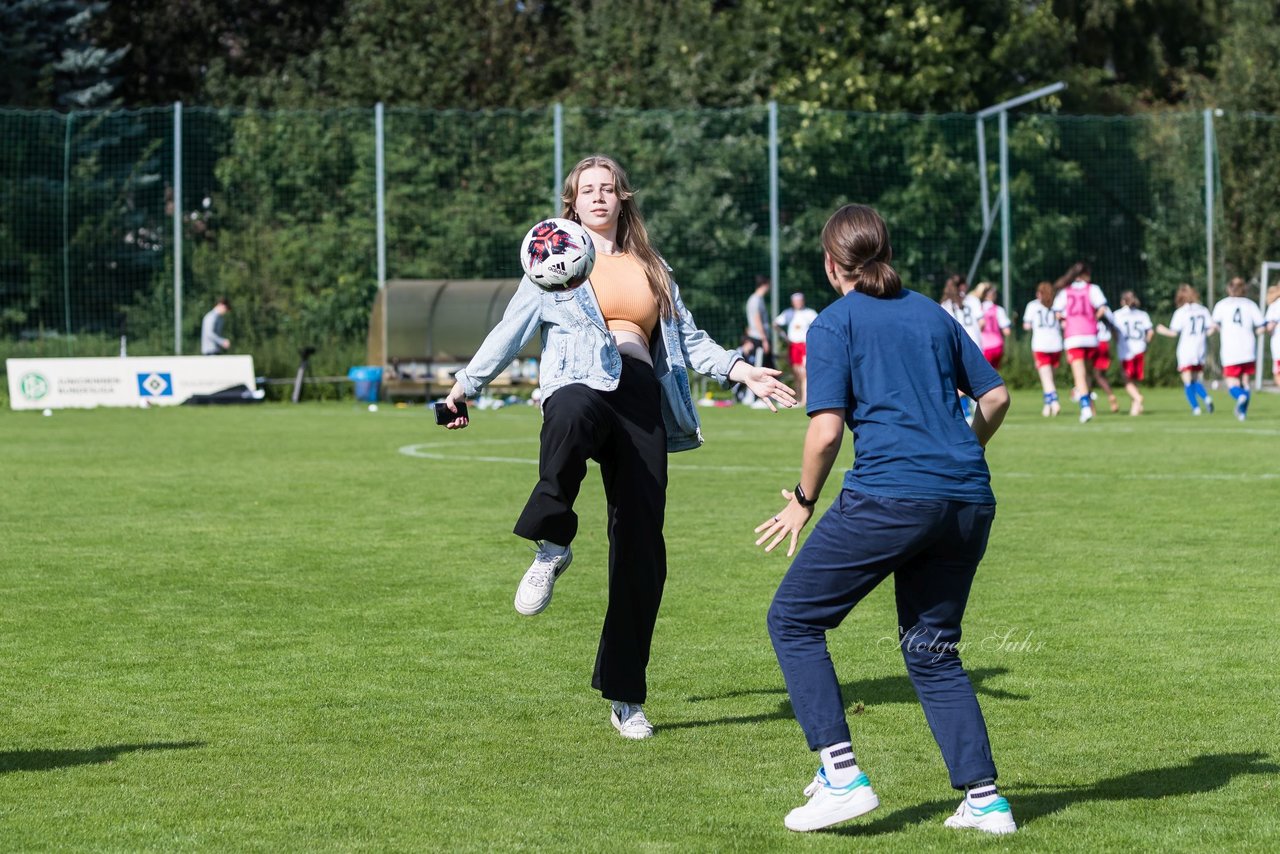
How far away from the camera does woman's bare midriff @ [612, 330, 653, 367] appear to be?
20.2 feet

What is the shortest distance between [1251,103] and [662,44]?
43.2 ft

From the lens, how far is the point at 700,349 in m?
6.31

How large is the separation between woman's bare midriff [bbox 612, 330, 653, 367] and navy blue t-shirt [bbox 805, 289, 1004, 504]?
1339 millimetres

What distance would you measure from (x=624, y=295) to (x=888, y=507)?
1.68 meters

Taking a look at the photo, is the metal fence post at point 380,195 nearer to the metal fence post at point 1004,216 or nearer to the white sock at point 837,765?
Answer: the metal fence post at point 1004,216

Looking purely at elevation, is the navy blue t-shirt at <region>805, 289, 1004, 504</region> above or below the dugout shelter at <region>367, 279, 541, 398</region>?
below

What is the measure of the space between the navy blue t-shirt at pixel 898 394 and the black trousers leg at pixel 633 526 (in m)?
1.31

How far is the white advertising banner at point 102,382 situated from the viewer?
2917 cm

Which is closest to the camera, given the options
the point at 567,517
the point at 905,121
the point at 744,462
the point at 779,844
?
the point at 779,844

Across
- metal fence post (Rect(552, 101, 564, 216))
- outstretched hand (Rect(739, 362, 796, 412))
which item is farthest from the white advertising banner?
outstretched hand (Rect(739, 362, 796, 412))

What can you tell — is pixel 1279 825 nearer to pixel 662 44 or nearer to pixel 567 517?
pixel 567 517

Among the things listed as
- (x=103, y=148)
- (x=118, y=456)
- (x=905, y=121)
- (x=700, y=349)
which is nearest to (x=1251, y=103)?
(x=905, y=121)

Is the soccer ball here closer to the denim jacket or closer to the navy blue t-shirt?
the denim jacket

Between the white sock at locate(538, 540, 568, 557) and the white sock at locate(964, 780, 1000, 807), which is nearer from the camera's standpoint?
the white sock at locate(964, 780, 1000, 807)
